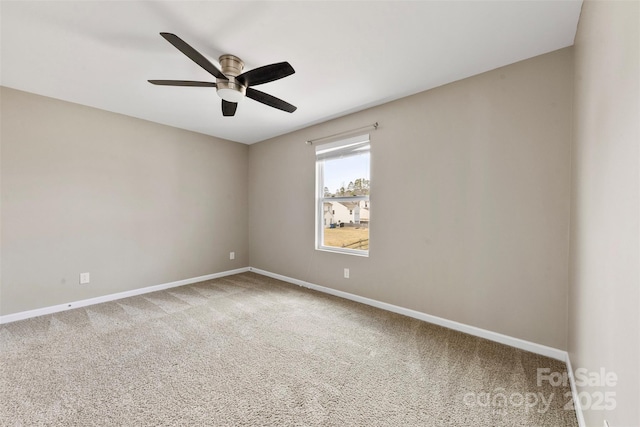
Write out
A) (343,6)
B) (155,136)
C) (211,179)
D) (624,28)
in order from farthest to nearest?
1. (211,179)
2. (155,136)
3. (343,6)
4. (624,28)

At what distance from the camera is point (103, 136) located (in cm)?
331

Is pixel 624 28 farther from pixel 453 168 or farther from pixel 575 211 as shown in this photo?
pixel 453 168

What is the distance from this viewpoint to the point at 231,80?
209cm

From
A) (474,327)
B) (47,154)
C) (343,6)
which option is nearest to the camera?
(343,6)

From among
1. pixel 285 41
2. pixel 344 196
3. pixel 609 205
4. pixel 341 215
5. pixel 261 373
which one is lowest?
pixel 261 373

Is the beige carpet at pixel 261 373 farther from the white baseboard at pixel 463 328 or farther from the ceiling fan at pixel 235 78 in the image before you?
the ceiling fan at pixel 235 78

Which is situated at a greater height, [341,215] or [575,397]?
[341,215]

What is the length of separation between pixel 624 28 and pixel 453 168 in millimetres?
1661

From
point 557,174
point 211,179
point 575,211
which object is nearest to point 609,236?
point 575,211

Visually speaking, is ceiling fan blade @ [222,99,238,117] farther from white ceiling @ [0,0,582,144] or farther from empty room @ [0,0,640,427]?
white ceiling @ [0,0,582,144]

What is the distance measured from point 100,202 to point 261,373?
3.05m

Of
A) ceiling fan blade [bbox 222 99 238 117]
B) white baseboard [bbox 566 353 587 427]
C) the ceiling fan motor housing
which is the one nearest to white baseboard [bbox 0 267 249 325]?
ceiling fan blade [bbox 222 99 238 117]

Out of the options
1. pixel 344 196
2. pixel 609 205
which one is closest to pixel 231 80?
pixel 344 196

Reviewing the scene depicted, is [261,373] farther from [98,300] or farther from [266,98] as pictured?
[98,300]
